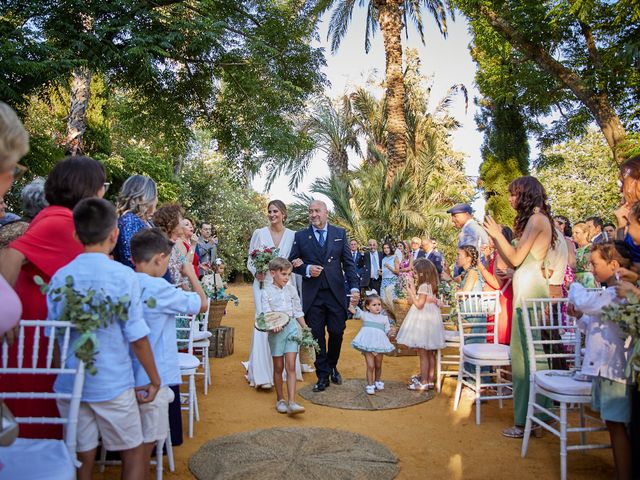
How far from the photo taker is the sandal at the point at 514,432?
4.61 meters

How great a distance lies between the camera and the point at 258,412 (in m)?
5.46

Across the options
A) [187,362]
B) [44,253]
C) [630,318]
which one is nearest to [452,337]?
[187,362]

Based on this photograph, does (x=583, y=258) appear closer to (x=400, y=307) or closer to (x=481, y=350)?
(x=400, y=307)

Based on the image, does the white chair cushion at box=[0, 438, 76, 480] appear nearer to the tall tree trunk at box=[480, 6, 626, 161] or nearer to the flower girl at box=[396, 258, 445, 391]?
the flower girl at box=[396, 258, 445, 391]

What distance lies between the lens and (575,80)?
13.9m

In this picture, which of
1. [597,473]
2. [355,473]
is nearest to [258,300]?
[355,473]

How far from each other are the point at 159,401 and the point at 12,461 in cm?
93

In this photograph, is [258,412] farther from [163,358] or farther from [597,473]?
[597,473]

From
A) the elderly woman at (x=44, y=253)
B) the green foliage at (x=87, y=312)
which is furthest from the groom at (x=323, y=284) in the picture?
the green foliage at (x=87, y=312)

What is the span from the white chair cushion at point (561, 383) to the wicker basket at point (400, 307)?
4.53m

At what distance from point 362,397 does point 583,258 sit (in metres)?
4.08

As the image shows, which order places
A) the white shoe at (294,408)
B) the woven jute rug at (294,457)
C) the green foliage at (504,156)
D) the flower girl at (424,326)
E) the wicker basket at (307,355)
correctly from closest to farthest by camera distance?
the woven jute rug at (294,457)
the white shoe at (294,408)
the flower girl at (424,326)
the wicker basket at (307,355)
the green foliage at (504,156)

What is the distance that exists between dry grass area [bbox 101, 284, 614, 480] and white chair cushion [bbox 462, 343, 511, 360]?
0.66 m

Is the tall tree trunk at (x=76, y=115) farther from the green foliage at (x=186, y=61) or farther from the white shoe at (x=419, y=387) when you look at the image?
the white shoe at (x=419, y=387)
